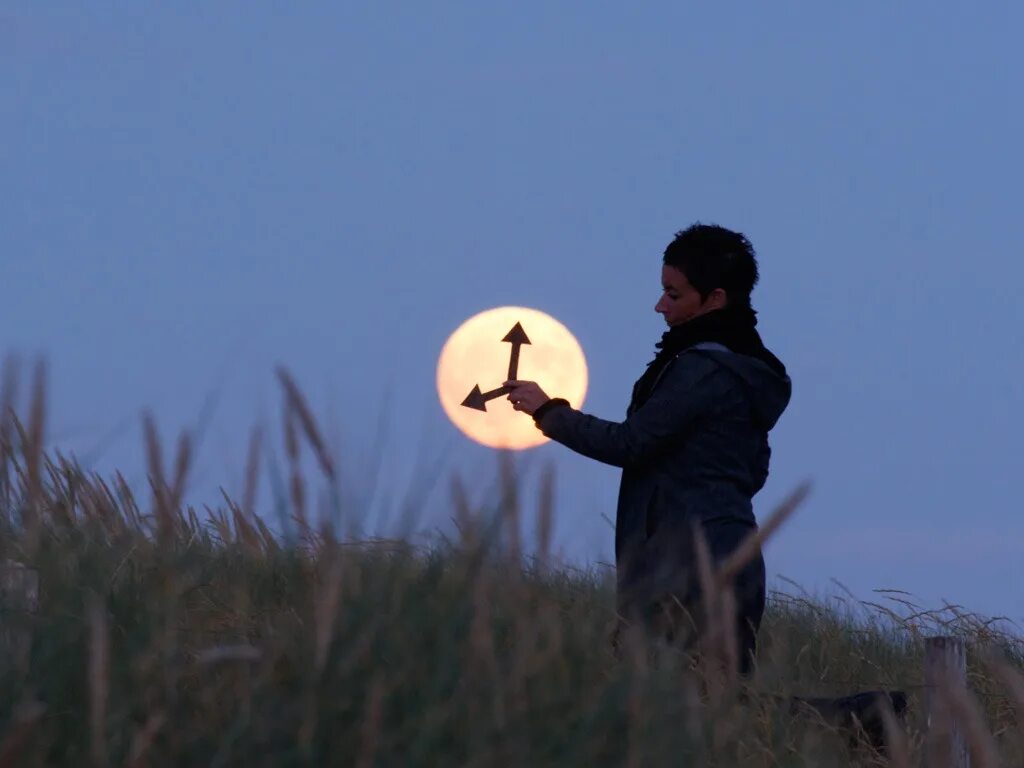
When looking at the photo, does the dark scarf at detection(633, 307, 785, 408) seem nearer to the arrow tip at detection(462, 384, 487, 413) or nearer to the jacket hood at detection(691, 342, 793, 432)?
the jacket hood at detection(691, 342, 793, 432)

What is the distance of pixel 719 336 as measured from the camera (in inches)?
204

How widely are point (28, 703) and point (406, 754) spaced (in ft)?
2.26

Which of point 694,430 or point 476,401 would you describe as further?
point 476,401

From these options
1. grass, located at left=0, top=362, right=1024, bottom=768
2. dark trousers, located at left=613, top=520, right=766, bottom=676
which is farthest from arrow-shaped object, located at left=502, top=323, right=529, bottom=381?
grass, located at left=0, top=362, right=1024, bottom=768

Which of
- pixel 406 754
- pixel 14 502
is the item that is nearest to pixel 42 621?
pixel 406 754

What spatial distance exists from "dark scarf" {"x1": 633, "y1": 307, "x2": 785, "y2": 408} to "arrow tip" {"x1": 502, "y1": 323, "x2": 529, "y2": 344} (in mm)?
499

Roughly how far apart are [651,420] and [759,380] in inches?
17.7

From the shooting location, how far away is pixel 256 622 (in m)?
3.70

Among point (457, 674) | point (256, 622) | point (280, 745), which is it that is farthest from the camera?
point (256, 622)

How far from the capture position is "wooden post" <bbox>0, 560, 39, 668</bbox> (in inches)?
116

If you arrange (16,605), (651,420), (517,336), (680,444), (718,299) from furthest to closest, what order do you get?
(517,336)
(718,299)
(680,444)
(651,420)
(16,605)

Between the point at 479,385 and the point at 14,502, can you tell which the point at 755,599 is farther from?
the point at 14,502

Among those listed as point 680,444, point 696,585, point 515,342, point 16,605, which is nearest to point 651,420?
point 680,444

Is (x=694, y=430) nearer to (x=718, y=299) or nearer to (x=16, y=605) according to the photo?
(x=718, y=299)
